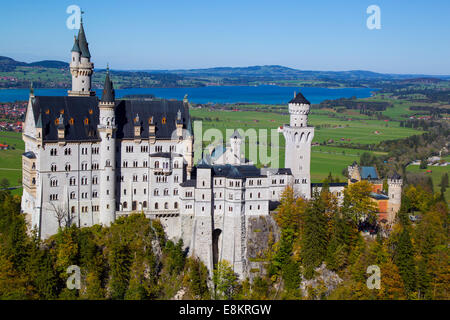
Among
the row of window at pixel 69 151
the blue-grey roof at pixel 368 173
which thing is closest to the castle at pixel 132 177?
the row of window at pixel 69 151

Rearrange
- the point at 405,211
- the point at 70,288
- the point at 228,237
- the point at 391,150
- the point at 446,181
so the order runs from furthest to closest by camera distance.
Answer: the point at 391,150
the point at 446,181
the point at 405,211
the point at 228,237
the point at 70,288

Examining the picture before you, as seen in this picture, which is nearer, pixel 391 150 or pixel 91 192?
pixel 91 192

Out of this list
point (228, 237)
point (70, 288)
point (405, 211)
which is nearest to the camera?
point (70, 288)

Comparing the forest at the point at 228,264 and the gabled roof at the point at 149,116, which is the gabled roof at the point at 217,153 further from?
the forest at the point at 228,264

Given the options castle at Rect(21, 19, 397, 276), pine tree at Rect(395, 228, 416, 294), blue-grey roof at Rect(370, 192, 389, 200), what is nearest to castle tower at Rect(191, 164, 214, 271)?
castle at Rect(21, 19, 397, 276)

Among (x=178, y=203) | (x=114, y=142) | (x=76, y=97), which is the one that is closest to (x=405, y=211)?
(x=178, y=203)

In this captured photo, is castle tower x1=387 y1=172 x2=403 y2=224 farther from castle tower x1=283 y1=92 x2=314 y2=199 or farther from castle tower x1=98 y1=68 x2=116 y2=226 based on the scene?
castle tower x1=98 y1=68 x2=116 y2=226

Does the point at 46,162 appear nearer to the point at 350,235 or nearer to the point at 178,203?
the point at 178,203

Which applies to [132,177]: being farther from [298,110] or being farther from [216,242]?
[298,110]
